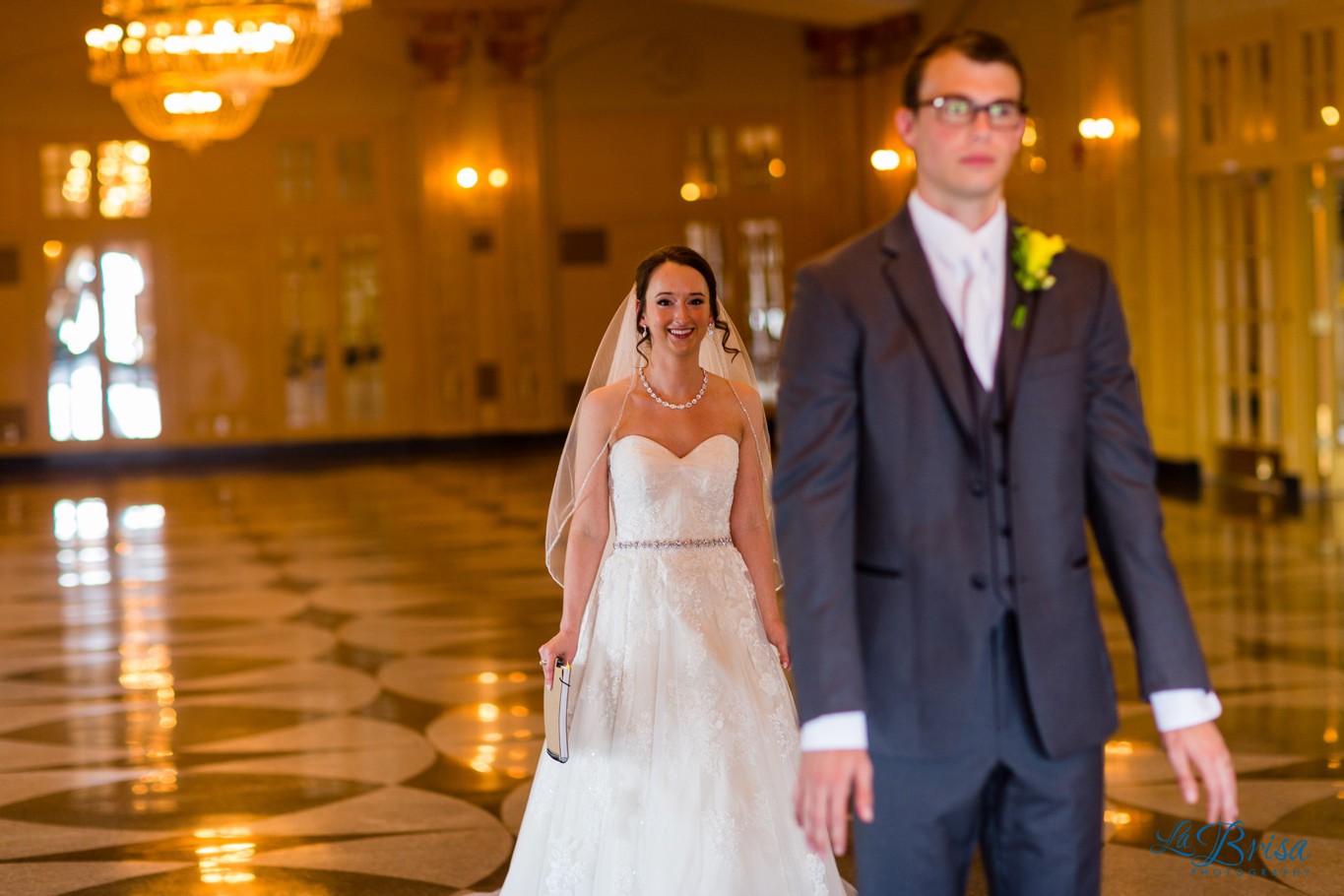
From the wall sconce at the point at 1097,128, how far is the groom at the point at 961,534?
11.1 m

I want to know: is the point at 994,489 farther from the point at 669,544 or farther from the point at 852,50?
the point at 852,50

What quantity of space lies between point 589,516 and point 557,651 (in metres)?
0.32

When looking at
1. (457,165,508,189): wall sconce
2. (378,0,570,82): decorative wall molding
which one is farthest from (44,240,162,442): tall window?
(378,0,570,82): decorative wall molding

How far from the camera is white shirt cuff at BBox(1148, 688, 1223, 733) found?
1.99 metres

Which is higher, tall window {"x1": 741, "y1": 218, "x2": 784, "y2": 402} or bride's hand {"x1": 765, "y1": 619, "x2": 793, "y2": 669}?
tall window {"x1": 741, "y1": 218, "x2": 784, "y2": 402}

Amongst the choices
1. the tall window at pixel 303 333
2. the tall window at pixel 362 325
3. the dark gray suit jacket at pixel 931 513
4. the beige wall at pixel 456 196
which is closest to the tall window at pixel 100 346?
the beige wall at pixel 456 196

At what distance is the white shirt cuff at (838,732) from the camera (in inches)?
75.1

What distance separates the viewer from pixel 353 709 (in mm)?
5836

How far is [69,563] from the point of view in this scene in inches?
385

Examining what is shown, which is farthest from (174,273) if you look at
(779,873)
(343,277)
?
(779,873)

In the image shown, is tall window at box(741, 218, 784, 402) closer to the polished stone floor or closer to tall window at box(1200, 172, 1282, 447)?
tall window at box(1200, 172, 1282, 447)

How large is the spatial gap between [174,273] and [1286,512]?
1142cm

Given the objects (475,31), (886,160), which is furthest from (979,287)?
(475,31)

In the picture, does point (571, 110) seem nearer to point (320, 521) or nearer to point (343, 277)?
point (343, 277)
